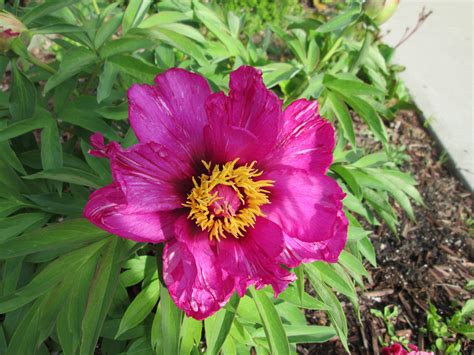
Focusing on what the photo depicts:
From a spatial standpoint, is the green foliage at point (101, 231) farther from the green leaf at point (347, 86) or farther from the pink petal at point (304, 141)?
the pink petal at point (304, 141)

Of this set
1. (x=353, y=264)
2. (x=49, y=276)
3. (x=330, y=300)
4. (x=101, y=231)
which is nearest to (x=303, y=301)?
(x=330, y=300)

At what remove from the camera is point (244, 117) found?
3.07ft

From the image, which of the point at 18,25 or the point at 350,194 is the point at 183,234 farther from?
the point at 350,194

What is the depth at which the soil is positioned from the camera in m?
2.11

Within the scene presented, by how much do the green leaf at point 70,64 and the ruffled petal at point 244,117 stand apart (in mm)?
533

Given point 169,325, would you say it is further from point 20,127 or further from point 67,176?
point 20,127

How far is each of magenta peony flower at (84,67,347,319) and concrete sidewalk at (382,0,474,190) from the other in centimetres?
207

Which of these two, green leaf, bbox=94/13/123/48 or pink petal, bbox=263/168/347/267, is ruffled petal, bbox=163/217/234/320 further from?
green leaf, bbox=94/13/123/48

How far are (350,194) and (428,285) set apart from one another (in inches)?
31.4

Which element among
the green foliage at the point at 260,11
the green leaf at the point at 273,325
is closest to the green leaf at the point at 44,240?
the green leaf at the point at 273,325

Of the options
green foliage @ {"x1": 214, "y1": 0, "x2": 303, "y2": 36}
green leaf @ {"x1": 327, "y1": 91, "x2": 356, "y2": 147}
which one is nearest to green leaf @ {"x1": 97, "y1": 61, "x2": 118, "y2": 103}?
green leaf @ {"x1": 327, "y1": 91, "x2": 356, "y2": 147}

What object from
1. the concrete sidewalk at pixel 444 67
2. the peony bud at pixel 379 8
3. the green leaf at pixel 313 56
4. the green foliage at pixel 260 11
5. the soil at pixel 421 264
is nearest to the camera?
the peony bud at pixel 379 8

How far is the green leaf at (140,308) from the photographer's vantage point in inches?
51.1

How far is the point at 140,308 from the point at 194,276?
0.52 meters
